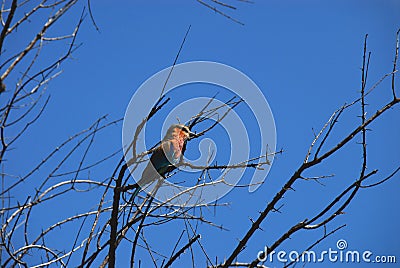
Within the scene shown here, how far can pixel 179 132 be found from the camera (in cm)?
346

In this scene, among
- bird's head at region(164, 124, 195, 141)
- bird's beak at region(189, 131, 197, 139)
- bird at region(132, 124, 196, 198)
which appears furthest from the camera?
bird at region(132, 124, 196, 198)

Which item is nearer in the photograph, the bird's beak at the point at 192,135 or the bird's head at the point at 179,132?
the bird's beak at the point at 192,135

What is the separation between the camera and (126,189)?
284 centimetres

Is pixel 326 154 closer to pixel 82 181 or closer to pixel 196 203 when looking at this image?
pixel 196 203

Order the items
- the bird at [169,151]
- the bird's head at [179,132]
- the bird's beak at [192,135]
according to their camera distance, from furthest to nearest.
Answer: the bird at [169,151] → the bird's head at [179,132] → the bird's beak at [192,135]

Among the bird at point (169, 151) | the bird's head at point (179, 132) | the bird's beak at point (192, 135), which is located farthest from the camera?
the bird at point (169, 151)

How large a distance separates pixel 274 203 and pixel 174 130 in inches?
57.0

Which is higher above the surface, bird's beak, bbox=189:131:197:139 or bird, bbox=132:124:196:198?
bird, bbox=132:124:196:198

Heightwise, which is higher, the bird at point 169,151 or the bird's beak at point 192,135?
the bird at point 169,151

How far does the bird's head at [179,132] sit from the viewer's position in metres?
3.11

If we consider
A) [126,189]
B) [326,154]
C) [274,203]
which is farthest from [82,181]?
[326,154]

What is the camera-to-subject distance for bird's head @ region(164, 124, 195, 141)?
3106 mm

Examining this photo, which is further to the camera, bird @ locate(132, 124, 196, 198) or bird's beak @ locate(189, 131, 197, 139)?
bird @ locate(132, 124, 196, 198)

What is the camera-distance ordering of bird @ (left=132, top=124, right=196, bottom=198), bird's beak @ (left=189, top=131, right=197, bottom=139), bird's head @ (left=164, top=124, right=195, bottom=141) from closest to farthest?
bird's beak @ (left=189, top=131, right=197, bottom=139), bird's head @ (left=164, top=124, right=195, bottom=141), bird @ (left=132, top=124, right=196, bottom=198)
